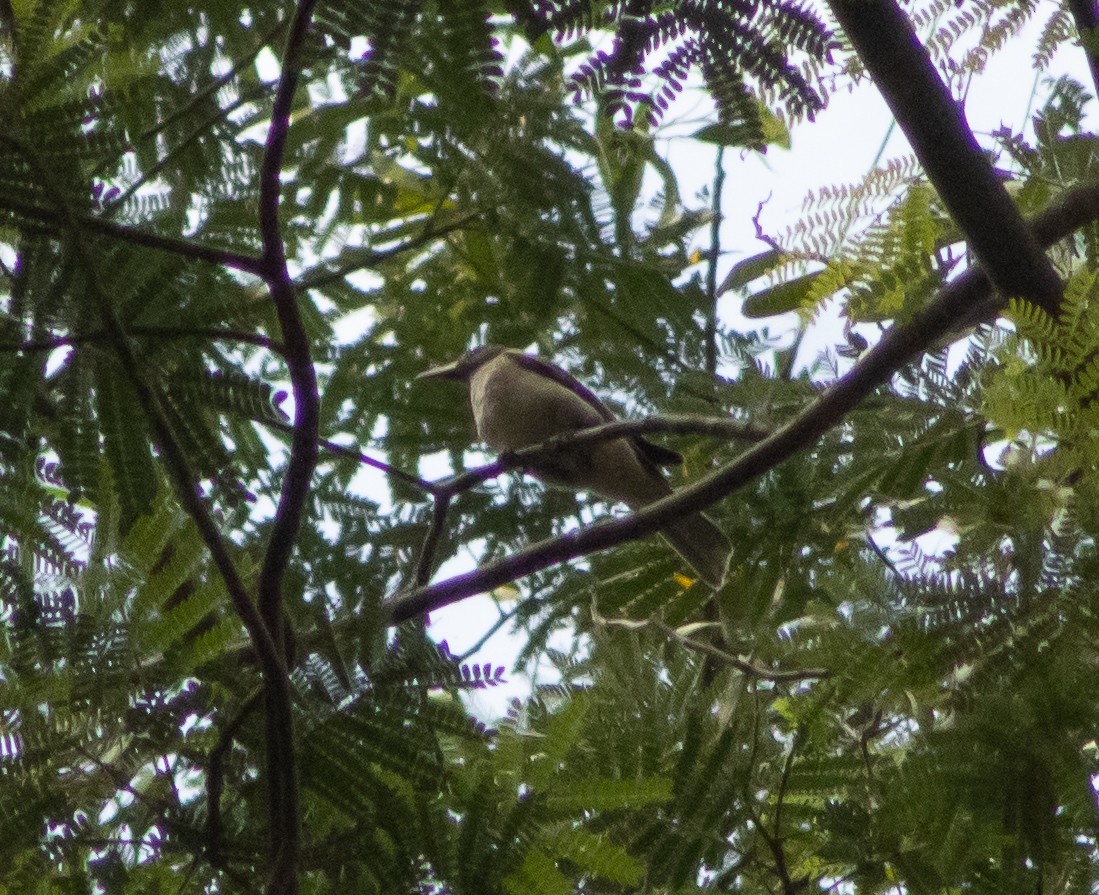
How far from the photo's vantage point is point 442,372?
21.3ft

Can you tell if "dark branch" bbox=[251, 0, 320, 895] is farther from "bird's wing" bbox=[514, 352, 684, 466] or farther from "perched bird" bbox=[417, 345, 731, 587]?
"bird's wing" bbox=[514, 352, 684, 466]

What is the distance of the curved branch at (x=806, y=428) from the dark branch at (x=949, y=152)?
94 mm

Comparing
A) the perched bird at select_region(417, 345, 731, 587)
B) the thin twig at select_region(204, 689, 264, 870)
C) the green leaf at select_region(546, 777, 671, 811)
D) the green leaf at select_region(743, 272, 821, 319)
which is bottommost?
the green leaf at select_region(546, 777, 671, 811)

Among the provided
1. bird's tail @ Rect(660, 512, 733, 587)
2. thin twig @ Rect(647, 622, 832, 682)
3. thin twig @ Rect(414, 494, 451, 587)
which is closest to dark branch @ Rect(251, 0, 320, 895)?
thin twig @ Rect(414, 494, 451, 587)

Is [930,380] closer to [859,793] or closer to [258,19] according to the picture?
[859,793]

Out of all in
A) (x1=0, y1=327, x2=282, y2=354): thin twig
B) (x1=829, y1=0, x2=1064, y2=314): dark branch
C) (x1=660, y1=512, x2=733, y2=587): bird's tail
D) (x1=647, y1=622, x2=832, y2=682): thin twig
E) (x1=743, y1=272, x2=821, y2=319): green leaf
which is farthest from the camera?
(x1=660, y1=512, x2=733, y2=587): bird's tail

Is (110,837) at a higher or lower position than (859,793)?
higher

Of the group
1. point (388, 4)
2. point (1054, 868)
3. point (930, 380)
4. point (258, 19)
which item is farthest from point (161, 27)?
point (1054, 868)

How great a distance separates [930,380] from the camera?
12.6 ft

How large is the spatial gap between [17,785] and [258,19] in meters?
3.12

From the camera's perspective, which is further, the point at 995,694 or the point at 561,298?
the point at 561,298

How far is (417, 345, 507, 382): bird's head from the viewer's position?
21.1ft

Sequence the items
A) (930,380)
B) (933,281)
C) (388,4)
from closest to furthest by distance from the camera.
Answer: (388,4) < (933,281) < (930,380)

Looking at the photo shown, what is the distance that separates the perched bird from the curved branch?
156cm
